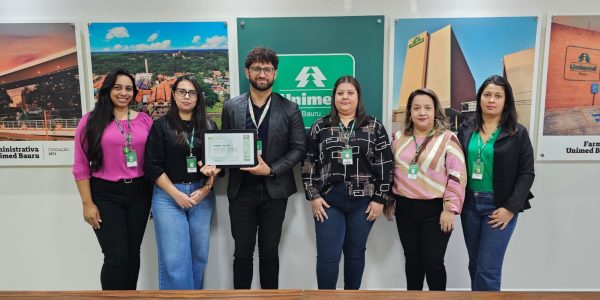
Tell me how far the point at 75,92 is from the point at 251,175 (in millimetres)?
1347

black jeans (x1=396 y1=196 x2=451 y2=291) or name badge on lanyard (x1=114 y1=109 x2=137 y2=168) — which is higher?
name badge on lanyard (x1=114 y1=109 x2=137 y2=168)

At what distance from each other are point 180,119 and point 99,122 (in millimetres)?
439

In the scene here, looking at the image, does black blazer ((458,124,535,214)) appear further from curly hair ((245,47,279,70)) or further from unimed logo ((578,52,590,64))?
curly hair ((245,47,279,70))

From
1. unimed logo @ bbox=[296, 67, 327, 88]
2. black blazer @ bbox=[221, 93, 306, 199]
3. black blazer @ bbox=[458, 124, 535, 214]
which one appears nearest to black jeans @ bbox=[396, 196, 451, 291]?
black blazer @ bbox=[458, 124, 535, 214]

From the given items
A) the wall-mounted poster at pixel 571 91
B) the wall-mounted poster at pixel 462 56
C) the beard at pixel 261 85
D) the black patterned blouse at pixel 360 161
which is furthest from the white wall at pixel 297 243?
the beard at pixel 261 85

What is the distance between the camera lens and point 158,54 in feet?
7.45

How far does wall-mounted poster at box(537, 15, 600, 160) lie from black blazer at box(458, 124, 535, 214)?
65cm

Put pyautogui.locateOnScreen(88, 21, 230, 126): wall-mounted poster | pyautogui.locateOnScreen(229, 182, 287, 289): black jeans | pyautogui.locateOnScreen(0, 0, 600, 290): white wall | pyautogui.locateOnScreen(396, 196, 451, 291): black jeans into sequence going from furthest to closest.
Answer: pyautogui.locateOnScreen(0, 0, 600, 290): white wall < pyautogui.locateOnScreen(88, 21, 230, 126): wall-mounted poster < pyautogui.locateOnScreen(229, 182, 287, 289): black jeans < pyautogui.locateOnScreen(396, 196, 451, 291): black jeans

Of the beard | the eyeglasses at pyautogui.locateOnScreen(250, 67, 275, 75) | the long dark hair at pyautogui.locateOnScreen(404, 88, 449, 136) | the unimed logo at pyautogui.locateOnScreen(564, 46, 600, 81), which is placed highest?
the unimed logo at pyautogui.locateOnScreen(564, 46, 600, 81)

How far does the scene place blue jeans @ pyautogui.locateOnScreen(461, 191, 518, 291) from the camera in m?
Answer: 1.92


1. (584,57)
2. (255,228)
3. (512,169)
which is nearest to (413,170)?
(512,169)

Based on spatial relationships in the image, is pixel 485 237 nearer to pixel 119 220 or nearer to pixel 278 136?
pixel 278 136

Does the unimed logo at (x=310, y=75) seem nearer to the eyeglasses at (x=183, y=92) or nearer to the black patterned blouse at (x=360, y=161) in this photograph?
the black patterned blouse at (x=360, y=161)

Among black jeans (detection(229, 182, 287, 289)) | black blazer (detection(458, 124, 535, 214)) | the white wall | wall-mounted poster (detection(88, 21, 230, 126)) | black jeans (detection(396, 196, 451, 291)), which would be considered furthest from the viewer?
the white wall
